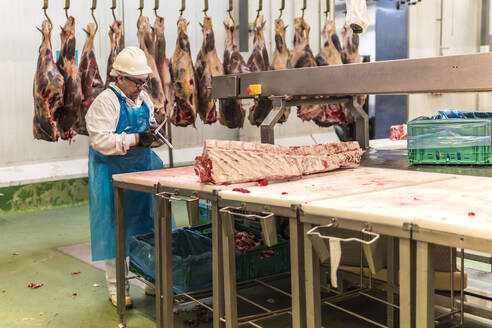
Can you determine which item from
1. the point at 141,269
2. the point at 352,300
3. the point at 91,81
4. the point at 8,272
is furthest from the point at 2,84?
the point at 352,300

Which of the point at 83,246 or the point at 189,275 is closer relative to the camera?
the point at 189,275

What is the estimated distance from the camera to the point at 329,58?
5801mm

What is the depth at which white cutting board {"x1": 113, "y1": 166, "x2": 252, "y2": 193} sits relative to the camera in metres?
2.86

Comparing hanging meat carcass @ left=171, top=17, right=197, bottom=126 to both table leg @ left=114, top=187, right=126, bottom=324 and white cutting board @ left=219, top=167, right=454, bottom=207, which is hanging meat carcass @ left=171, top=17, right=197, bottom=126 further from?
white cutting board @ left=219, top=167, right=454, bottom=207

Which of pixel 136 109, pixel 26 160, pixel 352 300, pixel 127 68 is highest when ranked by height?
pixel 127 68

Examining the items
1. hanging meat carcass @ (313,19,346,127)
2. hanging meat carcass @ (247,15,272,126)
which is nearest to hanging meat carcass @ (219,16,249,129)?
hanging meat carcass @ (247,15,272,126)

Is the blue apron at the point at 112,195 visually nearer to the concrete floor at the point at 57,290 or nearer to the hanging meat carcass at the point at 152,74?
the concrete floor at the point at 57,290

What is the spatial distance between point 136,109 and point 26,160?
11.8ft

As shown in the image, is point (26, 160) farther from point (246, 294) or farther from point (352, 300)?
point (352, 300)

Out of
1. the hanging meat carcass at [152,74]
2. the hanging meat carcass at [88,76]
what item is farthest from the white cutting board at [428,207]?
the hanging meat carcass at [88,76]

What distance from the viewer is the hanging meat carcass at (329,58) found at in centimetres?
580

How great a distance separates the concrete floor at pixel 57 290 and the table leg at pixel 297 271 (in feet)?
4.47

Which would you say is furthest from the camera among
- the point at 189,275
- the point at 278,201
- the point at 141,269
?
the point at 141,269

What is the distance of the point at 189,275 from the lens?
3.57 m
